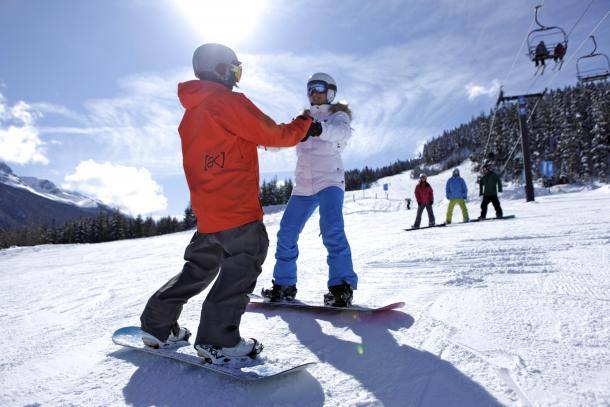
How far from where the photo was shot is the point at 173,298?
2248 millimetres

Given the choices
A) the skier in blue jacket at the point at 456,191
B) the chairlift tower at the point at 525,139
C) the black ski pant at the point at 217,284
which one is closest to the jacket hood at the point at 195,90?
the black ski pant at the point at 217,284

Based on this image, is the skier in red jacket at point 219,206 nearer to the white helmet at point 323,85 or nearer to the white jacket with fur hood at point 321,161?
the white jacket with fur hood at point 321,161

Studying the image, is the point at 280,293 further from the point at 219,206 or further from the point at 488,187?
the point at 488,187

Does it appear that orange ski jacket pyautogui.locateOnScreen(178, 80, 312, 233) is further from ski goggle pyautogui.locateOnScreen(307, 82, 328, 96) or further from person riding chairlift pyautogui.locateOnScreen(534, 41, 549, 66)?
person riding chairlift pyautogui.locateOnScreen(534, 41, 549, 66)

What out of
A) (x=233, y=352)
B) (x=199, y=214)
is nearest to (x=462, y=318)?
(x=233, y=352)

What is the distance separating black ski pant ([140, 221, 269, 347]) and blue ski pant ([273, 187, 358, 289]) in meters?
0.92

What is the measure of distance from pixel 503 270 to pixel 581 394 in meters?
2.37

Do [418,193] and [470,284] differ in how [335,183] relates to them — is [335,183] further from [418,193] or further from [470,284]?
[418,193]

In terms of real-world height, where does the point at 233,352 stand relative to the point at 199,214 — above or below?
below

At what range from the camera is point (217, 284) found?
209 cm

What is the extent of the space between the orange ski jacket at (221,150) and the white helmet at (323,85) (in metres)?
1.29

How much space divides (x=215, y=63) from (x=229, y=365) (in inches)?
66.9

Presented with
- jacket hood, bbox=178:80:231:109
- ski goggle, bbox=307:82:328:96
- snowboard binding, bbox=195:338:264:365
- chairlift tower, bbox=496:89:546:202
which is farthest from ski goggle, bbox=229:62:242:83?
chairlift tower, bbox=496:89:546:202

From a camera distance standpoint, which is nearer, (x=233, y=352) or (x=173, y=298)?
(x=233, y=352)
